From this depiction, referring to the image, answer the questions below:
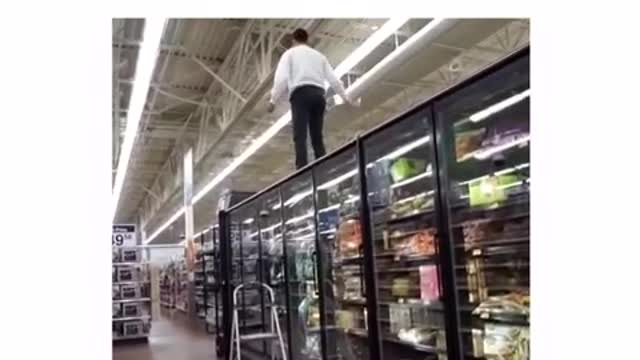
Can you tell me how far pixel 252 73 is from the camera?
6359mm

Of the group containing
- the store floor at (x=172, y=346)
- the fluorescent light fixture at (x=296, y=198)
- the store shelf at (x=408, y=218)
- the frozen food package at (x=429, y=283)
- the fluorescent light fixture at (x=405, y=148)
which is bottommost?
the store floor at (x=172, y=346)

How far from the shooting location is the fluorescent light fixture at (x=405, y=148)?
2.43 metres

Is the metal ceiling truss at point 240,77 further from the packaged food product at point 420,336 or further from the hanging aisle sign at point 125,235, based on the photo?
the packaged food product at point 420,336

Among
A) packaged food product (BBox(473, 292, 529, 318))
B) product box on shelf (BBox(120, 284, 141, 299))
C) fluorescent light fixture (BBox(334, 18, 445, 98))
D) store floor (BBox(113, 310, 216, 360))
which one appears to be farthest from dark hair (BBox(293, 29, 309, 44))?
product box on shelf (BBox(120, 284, 141, 299))

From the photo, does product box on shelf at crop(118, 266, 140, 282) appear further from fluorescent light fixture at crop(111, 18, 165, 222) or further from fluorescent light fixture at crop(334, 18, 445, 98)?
fluorescent light fixture at crop(334, 18, 445, 98)

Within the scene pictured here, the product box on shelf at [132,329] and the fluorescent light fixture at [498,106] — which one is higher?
the fluorescent light fixture at [498,106]

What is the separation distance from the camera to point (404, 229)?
2.67m

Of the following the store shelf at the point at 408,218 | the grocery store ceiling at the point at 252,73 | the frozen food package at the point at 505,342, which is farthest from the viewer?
the grocery store ceiling at the point at 252,73

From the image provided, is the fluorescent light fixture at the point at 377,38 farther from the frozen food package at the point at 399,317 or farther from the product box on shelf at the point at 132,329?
the product box on shelf at the point at 132,329

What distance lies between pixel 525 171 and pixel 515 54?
1.34 feet

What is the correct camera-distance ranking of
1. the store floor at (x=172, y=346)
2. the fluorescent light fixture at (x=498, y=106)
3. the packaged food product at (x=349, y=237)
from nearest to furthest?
the fluorescent light fixture at (x=498, y=106) < the packaged food product at (x=349, y=237) < the store floor at (x=172, y=346)

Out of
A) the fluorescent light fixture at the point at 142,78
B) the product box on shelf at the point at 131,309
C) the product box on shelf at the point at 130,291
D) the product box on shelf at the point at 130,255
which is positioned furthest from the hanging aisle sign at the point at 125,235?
the fluorescent light fixture at the point at 142,78

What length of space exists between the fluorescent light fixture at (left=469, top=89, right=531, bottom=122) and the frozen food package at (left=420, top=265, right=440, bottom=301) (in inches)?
22.2

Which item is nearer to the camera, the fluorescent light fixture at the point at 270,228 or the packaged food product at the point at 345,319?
the packaged food product at the point at 345,319
